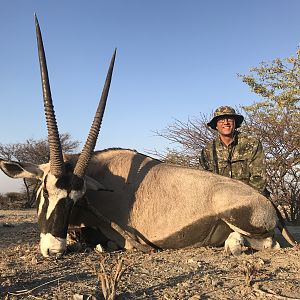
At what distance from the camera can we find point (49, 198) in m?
4.00

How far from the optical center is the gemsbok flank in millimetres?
4312

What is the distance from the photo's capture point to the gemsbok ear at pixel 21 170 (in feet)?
14.4

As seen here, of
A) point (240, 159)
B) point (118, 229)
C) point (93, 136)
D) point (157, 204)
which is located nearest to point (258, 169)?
point (240, 159)

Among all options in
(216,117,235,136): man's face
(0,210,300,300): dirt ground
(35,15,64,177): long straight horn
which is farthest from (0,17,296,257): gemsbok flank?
(216,117,235,136): man's face

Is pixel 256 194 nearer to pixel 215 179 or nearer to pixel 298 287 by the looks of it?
pixel 215 179

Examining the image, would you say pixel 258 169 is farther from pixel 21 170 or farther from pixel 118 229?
pixel 21 170

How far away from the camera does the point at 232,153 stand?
5730 millimetres

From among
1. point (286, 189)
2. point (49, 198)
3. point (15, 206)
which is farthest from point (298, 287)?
point (15, 206)

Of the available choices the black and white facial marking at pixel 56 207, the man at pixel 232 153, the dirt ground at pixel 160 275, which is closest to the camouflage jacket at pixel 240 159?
the man at pixel 232 153

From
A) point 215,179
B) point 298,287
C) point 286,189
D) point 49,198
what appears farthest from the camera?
point 286,189

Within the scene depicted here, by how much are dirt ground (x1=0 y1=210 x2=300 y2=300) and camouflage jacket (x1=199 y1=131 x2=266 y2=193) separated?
4.72 ft

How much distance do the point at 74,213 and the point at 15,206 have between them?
52.7 ft

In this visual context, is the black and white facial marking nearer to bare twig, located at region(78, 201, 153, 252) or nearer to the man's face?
bare twig, located at region(78, 201, 153, 252)

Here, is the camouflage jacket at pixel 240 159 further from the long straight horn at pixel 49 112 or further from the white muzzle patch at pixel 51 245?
the white muzzle patch at pixel 51 245
